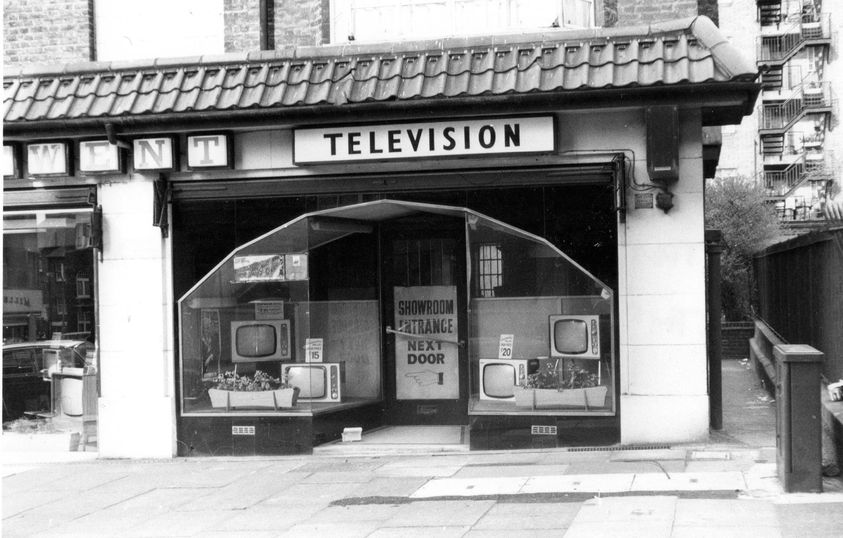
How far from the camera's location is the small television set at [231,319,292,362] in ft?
35.9

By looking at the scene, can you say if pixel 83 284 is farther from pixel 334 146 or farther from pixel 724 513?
pixel 724 513

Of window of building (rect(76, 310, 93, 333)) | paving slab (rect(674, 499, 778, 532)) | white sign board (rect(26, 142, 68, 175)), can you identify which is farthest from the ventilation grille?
white sign board (rect(26, 142, 68, 175))

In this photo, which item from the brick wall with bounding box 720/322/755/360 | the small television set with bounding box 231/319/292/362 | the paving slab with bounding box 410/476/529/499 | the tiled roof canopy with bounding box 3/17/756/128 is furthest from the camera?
the brick wall with bounding box 720/322/755/360

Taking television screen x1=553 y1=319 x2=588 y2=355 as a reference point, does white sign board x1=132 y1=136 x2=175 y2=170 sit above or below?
above

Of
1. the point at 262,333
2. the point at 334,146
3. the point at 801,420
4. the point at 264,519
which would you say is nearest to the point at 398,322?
the point at 262,333

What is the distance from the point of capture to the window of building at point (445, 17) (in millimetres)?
10750

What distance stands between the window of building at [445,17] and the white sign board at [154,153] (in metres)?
2.31

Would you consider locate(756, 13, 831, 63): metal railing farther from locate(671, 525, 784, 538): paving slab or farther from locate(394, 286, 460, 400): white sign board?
locate(671, 525, 784, 538): paving slab

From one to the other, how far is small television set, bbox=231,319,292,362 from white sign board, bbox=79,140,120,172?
2163mm

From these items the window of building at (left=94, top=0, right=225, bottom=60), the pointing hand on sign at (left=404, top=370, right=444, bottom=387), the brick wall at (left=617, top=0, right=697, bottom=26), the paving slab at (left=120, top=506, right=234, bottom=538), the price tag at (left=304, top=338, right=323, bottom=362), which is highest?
the window of building at (left=94, top=0, right=225, bottom=60)

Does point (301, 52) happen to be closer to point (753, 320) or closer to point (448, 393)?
point (448, 393)

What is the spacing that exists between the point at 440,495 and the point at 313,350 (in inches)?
149

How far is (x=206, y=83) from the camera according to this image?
10.5 m

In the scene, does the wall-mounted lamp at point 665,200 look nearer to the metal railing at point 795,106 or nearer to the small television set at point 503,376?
the small television set at point 503,376
